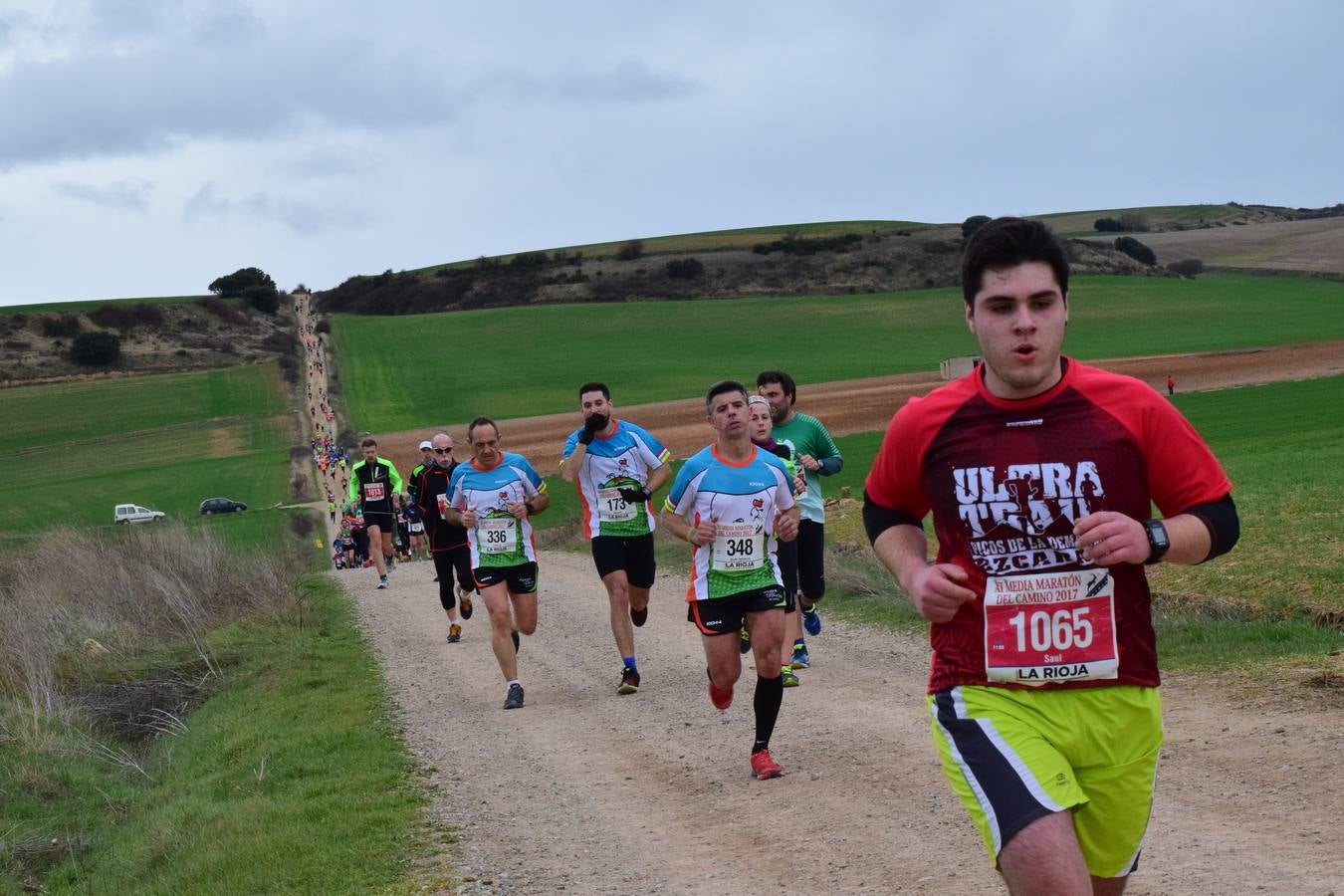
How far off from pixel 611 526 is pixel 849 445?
3328 cm

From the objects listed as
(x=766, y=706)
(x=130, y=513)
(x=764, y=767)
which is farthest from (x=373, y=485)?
(x=130, y=513)

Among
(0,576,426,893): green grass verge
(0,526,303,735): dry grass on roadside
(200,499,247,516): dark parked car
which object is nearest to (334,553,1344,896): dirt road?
(0,576,426,893): green grass verge

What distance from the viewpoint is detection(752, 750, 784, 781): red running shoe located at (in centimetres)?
819

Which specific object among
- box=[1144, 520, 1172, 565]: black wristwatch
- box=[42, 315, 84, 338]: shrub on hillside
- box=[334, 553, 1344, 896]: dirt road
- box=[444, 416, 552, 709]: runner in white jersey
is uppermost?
box=[42, 315, 84, 338]: shrub on hillside

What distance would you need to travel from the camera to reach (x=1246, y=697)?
29.2 feet

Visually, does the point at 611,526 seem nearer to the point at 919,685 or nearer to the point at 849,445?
the point at 919,685

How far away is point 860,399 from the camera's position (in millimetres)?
61688

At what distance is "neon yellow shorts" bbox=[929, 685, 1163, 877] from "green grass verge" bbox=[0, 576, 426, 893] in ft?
12.4

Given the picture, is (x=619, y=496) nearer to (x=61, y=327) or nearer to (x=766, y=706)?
(x=766, y=706)

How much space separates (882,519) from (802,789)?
3.99 metres

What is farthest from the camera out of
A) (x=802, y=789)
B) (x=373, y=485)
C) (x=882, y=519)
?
(x=373, y=485)

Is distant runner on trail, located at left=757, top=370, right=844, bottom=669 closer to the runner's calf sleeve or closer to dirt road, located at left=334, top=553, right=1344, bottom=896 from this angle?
dirt road, located at left=334, top=553, right=1344, bottom=896

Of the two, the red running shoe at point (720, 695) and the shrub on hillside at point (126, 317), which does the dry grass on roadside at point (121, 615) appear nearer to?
the red running shoe at point (720, 695)

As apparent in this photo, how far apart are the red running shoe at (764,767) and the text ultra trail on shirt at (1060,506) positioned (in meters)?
4.38
